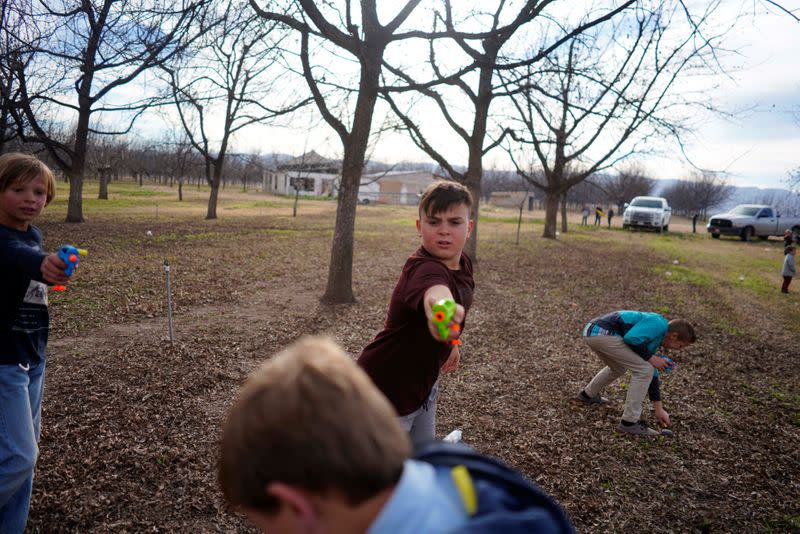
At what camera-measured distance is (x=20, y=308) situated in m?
A: 2.37

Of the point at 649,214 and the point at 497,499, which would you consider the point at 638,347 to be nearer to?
the point at 497,499

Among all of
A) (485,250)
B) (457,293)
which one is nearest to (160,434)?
(457,293)

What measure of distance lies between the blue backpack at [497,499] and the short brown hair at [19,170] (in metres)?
2.49

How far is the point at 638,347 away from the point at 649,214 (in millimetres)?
30444

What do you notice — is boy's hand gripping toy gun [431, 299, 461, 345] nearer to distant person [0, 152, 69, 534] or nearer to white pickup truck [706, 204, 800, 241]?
distant person [0, 152, 69, 534]

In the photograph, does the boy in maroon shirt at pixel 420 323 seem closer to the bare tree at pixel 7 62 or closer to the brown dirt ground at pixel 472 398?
the brown dirt ground at pixel 472 398

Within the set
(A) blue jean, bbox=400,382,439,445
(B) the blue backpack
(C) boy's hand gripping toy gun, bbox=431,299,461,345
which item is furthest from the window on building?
(B) the blue backpack

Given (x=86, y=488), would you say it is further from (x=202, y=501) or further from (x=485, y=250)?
(x=485, y=250)

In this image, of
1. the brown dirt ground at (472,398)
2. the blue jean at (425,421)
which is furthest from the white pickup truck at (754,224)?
the blue jean at (425,421)

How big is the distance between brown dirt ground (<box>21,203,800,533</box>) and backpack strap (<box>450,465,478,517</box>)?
285 cm

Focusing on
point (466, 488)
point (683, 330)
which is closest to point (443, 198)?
point (466, 488)

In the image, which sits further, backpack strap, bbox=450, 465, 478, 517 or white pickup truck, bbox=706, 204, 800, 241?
white pickup truck, bbox=706, 204, 800, 241

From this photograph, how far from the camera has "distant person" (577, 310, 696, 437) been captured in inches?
182

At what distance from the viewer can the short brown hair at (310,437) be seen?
85cm
